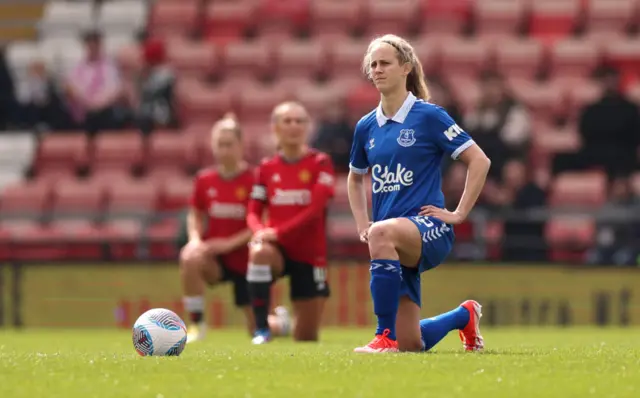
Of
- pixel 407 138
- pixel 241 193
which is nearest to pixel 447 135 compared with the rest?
pixel 407 138

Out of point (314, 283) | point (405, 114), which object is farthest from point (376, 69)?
point (314, 283)

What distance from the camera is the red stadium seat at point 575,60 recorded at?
1723 centimetres

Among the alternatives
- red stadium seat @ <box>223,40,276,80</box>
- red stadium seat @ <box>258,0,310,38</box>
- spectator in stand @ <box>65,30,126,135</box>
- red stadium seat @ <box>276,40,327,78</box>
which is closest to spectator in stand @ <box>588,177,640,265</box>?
red stadium seat @ <box>276,40,327,78</box>

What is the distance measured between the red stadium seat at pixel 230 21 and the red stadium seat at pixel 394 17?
77.0 inches

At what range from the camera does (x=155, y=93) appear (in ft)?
55.0

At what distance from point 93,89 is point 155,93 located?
51.3 inches

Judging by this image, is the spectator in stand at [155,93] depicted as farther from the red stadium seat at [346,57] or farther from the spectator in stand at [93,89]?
the red stadium seat at [346,57]

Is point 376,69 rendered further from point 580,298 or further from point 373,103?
point 373,103

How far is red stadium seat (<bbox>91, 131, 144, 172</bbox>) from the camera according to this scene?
16828 mm

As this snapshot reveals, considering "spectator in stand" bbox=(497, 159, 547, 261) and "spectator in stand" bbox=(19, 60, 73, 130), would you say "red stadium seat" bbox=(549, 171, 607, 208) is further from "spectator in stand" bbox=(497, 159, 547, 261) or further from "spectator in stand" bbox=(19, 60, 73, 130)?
"spectator in stand" bbox=(19, 60, 73, 130)

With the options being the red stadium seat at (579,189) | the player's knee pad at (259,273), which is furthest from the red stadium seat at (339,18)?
the player's knee pad at (259,273)

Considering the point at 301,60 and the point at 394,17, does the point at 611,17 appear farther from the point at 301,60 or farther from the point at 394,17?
the point at 301,60

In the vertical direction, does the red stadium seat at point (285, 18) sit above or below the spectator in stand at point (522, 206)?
above

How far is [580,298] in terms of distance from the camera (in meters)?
13.6
